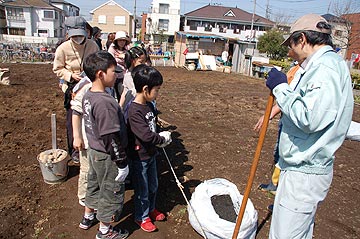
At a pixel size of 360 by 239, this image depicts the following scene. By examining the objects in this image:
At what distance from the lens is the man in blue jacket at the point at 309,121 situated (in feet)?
4.80

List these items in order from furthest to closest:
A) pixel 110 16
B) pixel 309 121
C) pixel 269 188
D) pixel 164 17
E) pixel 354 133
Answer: pixel 110 16 → pixel 164 17 → pixel 269 188 → pixel 354 133 → pixel 309 121

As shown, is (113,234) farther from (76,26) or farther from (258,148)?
(76,26)

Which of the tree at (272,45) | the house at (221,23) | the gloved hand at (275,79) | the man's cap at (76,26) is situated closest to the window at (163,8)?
the house at (221,23)

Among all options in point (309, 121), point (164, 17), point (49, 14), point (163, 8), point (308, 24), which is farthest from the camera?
point (163, 8)

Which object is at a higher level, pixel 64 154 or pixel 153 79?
pixel 153 79

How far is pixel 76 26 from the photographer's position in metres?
3.22

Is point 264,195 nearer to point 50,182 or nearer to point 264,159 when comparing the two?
point 264,159

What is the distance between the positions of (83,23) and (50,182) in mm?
1995

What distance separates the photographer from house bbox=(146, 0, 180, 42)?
4025 cm

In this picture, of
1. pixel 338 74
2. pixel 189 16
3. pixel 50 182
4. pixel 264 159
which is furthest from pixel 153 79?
pixel 189 16

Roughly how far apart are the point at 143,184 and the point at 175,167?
58.1 inches

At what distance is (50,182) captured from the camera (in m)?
3.30

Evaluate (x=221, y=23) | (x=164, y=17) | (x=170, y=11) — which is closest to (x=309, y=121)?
(x=221, y=23)

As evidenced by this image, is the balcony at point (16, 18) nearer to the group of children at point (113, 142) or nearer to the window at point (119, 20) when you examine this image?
the window at point (119, 20)
